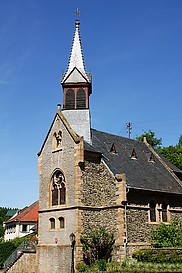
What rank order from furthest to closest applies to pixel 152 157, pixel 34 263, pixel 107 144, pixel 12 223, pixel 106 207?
pixel 12 223
pixel 152 157
pixel 107 144
pixel 34 263
pixel 106 207

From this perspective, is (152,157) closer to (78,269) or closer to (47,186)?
(47,186)

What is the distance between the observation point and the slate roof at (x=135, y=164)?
98.6 ft

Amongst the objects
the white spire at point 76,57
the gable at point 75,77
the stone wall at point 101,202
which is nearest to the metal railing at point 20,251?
the stone wall at point 101,202

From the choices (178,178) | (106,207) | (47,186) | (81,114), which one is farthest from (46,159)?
(178,178)

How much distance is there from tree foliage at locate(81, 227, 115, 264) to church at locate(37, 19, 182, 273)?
0.43 m

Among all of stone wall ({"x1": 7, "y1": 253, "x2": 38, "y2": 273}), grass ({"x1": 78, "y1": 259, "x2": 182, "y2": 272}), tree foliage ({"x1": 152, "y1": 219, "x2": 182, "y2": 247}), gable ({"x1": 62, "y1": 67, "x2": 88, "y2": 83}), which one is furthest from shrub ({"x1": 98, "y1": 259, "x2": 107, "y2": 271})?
gable ({"x1": 62, "y1": 67, "x2": 88, "y2": 83})

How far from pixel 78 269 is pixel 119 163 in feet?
30.3

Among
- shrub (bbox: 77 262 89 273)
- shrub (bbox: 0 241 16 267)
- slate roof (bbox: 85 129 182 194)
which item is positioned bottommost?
shrub (bbox: 0 241 16 267)

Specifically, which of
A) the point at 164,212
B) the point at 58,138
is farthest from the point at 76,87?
the point at 164,212

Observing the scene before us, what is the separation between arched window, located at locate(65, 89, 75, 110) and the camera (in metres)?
32.0

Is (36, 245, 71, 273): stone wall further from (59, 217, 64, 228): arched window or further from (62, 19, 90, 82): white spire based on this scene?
(62, 19, 90, 82): white spire

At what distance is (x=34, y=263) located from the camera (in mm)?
30281

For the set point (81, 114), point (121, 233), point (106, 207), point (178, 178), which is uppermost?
point (81, 114)

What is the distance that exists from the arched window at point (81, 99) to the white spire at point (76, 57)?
4.00 feet
